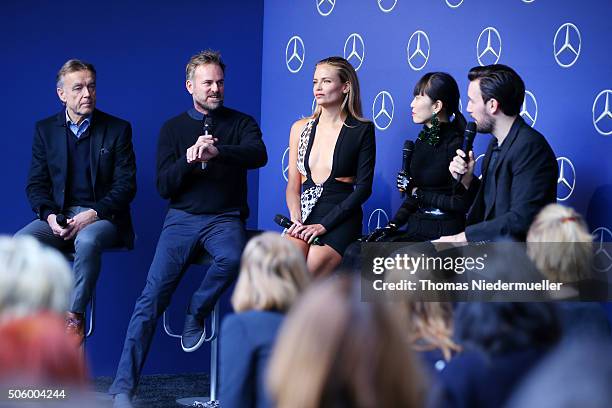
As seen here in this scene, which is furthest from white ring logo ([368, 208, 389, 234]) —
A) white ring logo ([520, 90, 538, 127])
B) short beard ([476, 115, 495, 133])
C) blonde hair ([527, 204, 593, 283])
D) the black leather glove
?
blonde hair ([527, 204, 593, 283])

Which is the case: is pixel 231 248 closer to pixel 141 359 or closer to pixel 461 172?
pixel 141 359

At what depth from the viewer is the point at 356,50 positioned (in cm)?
598

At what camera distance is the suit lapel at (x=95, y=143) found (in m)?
5.33

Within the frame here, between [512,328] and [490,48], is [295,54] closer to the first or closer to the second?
[490,48]

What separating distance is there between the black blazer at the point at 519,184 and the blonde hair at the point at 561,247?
763mm

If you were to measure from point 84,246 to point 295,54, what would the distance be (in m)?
2.25

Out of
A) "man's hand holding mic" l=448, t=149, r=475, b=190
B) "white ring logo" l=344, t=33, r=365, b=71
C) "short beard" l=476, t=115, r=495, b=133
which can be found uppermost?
"white ring logo" l=344, t=33, r=365, b=71

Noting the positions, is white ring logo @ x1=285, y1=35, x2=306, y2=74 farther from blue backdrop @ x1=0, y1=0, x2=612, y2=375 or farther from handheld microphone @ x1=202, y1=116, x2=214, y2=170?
handheld microphone @ x1=202, y1=116, x2=214, y2=170

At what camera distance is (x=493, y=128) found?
4293mm

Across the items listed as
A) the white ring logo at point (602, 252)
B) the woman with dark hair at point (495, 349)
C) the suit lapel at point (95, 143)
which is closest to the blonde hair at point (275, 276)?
the woman with dark hair at point (495, 349)

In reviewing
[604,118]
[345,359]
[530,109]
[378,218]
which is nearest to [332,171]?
[378,218]

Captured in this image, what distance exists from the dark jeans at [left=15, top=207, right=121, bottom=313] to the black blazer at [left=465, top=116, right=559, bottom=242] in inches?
76.5

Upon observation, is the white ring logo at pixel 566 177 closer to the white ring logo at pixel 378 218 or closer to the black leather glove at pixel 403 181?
the black leather glove at pixel 403 181

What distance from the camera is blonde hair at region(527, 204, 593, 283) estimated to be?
310cm
